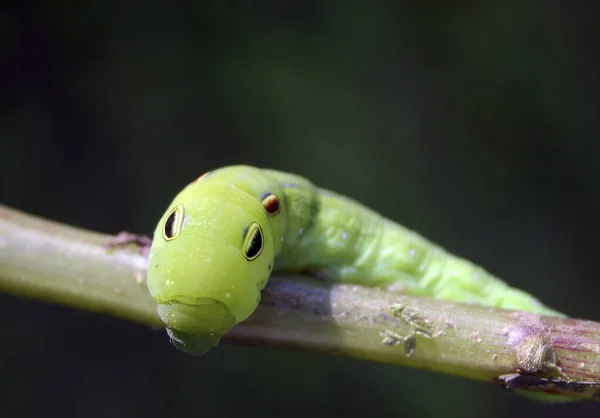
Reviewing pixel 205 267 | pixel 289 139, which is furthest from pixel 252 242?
pixel 289 139

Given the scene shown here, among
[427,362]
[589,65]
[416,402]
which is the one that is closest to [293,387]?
[416,402]

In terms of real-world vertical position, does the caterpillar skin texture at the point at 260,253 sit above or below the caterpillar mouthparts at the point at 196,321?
above

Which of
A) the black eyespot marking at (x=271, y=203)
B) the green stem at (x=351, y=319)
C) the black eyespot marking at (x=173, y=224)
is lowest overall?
the green stem at (x=351, y=319)

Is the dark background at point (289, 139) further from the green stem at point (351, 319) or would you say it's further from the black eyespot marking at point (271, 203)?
the black eyespot marking at point (271, 203)

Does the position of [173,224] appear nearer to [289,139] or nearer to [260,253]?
[260,253]

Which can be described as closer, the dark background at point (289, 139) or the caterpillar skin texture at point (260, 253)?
the caterpillar skin texture at point (260, 253)

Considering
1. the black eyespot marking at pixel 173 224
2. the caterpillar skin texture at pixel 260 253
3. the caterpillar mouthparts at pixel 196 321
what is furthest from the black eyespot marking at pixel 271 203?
the caterpillar mouthparts at pixel 196 321

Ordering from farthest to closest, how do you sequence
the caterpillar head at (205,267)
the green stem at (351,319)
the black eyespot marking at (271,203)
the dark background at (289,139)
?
the dark background at (289,139), the black eyespot marking at (271,203), the green stem at (351,319), the caterpillar head at (205,267)

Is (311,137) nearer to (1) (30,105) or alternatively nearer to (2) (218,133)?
(2) (218,133)
